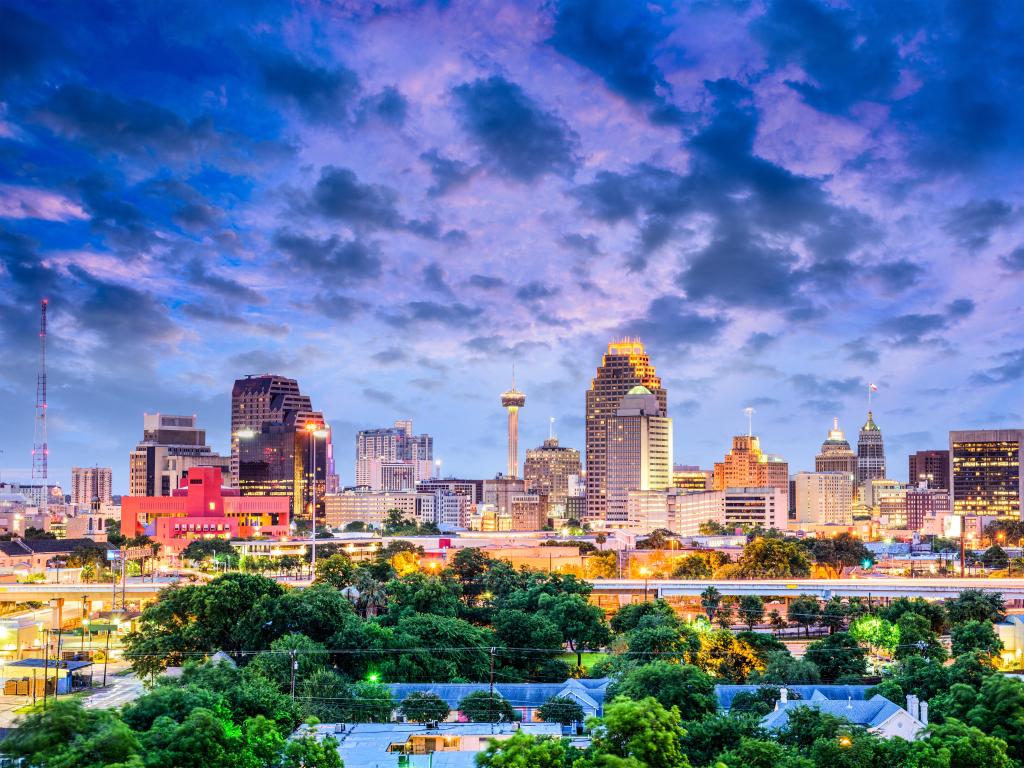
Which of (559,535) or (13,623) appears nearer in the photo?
(13,623)

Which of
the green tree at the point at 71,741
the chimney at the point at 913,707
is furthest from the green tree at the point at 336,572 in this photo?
the green tree at the point at 71,741

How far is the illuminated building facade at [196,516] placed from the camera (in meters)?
146

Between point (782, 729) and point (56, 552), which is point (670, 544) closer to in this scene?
point (56, 552)

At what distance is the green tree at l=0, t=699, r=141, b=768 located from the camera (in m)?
29.1

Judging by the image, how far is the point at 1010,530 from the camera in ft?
578

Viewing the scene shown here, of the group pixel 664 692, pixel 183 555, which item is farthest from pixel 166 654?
pixel 183 555

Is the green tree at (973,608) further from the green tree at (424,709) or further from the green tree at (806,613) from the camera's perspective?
the green tree at (424,709)

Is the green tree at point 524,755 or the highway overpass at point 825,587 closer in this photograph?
the green tree at point 524,755

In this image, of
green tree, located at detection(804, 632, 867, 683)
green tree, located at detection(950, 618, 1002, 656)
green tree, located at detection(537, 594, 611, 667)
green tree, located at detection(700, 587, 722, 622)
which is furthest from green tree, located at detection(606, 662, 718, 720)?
green tree, located at detection(700, 587, 722, 622)

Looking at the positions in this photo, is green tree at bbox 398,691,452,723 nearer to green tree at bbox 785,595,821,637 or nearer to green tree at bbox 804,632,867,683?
green tree at bbox 804,632,867,683

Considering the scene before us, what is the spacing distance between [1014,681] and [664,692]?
47.1ft

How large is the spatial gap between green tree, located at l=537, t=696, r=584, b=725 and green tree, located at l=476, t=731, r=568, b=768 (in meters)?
13.8

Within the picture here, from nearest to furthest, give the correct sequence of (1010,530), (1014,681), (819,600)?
1. (1014,681)
2. (819,600)
3. (1010,530)

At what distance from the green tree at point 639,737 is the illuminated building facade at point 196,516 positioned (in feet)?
396
